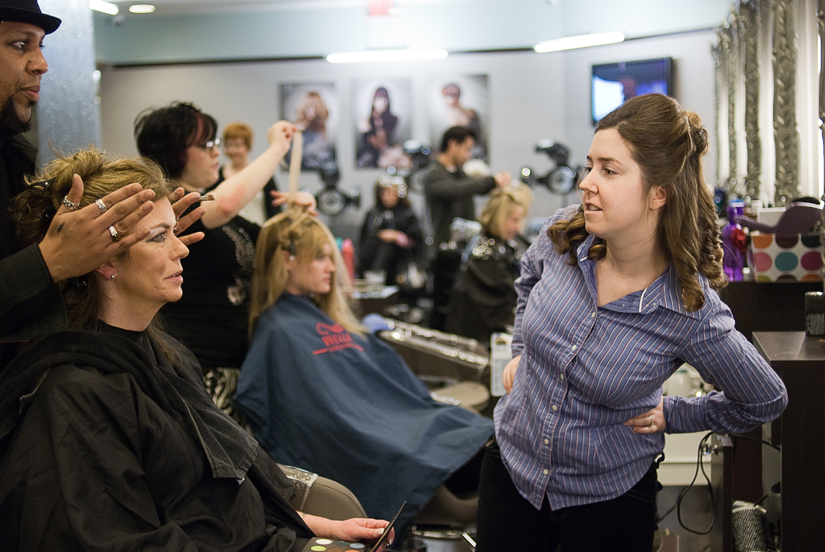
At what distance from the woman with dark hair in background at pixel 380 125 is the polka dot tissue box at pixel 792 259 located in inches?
234

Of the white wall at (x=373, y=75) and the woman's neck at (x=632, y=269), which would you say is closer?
the woman's neck at (x=632, y=269)

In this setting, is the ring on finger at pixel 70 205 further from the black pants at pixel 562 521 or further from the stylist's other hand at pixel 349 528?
the black pants at pixel 562 521

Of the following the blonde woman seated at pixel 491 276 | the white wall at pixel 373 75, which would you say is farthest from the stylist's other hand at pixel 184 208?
the white wall at pixel 373 75

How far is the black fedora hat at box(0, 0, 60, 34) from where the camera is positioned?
1.36 m

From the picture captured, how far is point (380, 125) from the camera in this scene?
793 cm

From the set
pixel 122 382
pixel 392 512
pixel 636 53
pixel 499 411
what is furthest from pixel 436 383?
pixel 636 53

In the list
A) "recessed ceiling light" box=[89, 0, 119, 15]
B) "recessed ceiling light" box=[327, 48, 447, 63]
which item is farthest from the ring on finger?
"recessed ceiling light" box=[327, 48, 447, 63]

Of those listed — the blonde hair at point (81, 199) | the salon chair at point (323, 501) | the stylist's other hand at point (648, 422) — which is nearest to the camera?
the blonde hair at point (81, 199)

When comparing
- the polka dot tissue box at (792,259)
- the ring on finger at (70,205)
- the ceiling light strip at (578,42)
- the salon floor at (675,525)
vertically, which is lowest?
the salon floor at (675,525)

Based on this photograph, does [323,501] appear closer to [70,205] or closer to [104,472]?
[104,472]

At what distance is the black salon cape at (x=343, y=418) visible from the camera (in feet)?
7.24

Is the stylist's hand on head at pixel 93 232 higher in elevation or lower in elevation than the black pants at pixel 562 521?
higher

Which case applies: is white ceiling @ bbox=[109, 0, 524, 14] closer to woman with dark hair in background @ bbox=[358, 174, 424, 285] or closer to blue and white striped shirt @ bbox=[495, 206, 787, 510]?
woman with dark hair in background @ bbox=[358, 174, 424, 285]

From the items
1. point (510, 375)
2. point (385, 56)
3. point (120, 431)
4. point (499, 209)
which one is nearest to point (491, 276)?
point (499, 209)
